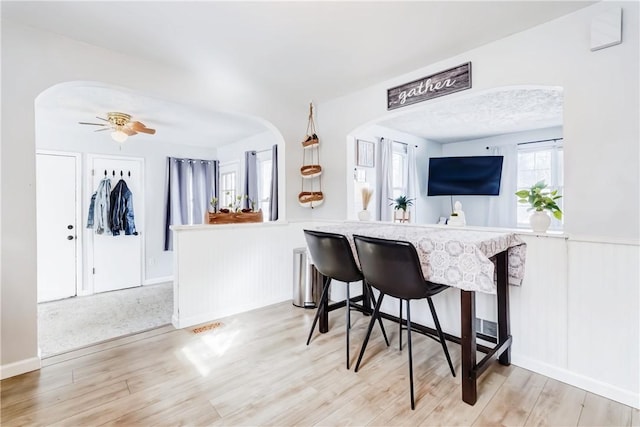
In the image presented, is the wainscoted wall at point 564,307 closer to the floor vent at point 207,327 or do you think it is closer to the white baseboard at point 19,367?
the floor vent at point 207,327

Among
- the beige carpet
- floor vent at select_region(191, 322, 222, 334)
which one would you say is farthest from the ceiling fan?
floor vent at select_region(191, 322, 222, 334)

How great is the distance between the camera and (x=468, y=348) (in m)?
1.74

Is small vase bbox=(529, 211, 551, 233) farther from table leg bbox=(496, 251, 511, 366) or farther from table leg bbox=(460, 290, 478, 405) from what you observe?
table leg bbox=(460, 290, 478, 405)

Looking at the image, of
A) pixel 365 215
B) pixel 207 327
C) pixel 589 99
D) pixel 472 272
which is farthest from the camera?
pixel 365 215

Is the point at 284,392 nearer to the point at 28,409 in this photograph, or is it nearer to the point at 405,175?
the point at 28,409

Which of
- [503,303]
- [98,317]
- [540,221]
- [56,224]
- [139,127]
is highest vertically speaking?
[139,127]

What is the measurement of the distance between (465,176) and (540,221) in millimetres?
3089

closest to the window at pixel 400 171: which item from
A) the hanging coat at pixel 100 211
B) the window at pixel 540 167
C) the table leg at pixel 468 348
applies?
the window at pixel 540 167

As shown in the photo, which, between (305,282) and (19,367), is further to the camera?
(305,282)

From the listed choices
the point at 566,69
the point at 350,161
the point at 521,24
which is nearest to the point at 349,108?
the point at 350,161

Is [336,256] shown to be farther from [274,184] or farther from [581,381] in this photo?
[274,184]

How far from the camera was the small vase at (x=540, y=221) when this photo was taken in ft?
6.84

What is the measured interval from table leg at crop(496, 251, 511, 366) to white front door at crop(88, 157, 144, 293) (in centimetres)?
500

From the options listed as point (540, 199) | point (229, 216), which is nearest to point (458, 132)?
point (540, 199)
